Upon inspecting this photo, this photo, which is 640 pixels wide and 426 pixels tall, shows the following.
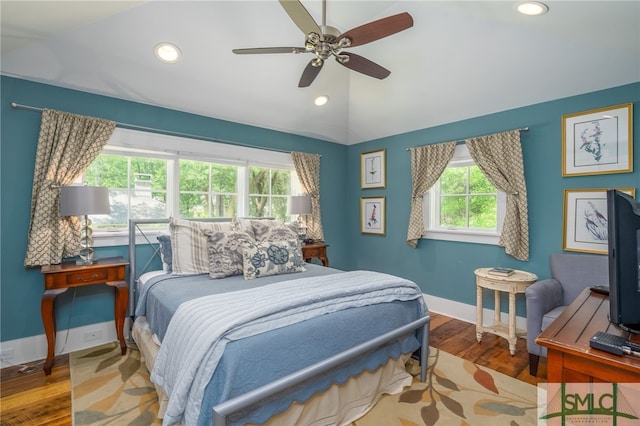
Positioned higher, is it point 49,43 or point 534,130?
point 49,43

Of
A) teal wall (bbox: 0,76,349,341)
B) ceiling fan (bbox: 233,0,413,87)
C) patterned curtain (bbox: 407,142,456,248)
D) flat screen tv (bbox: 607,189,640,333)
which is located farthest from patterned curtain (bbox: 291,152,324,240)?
flat screen tv (bbox: 607,189,640,333)

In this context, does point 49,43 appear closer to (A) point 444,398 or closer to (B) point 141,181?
(B) point 141,181

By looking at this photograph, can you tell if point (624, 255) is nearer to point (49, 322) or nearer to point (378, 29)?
point (378, 29)

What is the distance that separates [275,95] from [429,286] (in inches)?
122

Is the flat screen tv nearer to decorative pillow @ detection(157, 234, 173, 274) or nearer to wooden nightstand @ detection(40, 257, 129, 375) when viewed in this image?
decorative pillow @ detection(157, 234, 173, 274)

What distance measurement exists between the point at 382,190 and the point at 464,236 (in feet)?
4.45

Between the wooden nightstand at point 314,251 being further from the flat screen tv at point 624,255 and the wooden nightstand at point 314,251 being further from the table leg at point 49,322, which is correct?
the flat screen tv at point 624,255

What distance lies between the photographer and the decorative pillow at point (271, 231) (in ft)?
9.96

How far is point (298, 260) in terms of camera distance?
9.39ft

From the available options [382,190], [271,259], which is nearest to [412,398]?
[271,259]

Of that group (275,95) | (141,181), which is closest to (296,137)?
(275,95)

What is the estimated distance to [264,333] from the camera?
1.55 metres

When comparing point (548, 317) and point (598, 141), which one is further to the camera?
point (598, 141)

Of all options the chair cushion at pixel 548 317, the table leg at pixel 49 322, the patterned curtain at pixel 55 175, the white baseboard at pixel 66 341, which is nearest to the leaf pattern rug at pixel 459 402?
the chair cushion at pixel 548 317
